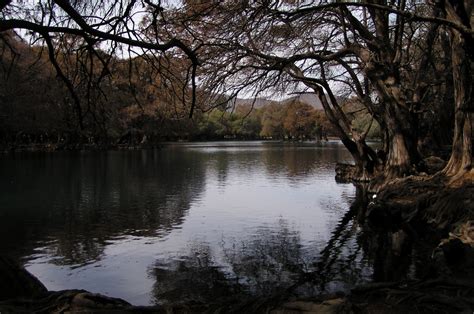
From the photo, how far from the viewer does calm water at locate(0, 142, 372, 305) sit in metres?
8.70

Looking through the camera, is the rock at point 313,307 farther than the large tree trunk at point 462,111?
No

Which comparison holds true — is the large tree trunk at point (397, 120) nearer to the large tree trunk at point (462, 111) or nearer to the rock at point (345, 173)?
the large tree trunk at point (462, 111)

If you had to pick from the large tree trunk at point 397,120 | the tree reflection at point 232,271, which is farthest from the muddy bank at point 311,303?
the large tree trunk at point 397,120

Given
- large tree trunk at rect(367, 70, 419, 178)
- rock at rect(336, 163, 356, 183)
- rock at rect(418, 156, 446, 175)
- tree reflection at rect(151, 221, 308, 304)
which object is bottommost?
tree reflection at rect(151, 221, 308, 304)

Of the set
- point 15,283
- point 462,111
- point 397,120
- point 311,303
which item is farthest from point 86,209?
point 311,303

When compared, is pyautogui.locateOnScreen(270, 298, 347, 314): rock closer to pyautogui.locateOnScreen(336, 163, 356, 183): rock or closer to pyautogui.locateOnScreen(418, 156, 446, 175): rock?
pyautogui.locateOnScreen(418, 156, 446, 175): rock

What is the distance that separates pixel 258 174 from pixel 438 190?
17.5 m

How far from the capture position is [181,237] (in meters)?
12.6

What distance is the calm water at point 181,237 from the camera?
870 cm

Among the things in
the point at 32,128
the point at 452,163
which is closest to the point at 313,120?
the point at 32,128

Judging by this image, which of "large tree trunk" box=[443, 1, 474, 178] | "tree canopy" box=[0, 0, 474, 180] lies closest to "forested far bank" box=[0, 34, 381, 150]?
"tree canopy" box=[0, 0, 474, 180]

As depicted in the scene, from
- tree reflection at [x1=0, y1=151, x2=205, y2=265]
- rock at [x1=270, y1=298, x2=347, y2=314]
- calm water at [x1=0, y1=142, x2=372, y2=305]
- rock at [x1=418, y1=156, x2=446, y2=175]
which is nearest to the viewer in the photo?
rock at [x1=270, y1=298, x2=347, y2=314]

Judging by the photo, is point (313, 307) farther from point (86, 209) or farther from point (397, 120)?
point (397, 120)

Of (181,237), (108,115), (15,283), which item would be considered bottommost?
(181,237)
